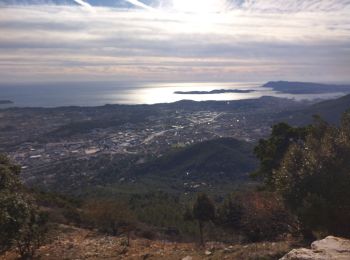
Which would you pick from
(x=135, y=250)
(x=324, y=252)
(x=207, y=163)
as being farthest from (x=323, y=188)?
(x=207, y=163)

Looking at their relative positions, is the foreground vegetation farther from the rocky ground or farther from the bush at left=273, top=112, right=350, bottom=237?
the rocky ground

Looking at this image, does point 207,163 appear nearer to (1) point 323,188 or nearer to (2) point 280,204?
(2) point 280,204

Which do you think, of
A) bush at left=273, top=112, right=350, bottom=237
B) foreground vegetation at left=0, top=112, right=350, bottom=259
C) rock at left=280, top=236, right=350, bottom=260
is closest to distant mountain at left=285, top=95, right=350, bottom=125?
foreground vegetation at left=0, top=112, right=350, bottom=259

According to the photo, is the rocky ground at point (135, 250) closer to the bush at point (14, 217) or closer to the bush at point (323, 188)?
the bush at point (14, 217)

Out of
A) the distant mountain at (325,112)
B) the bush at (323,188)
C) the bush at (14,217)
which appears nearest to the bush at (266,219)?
the bush at (323,188)

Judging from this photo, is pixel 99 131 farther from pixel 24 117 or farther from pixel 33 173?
pixel 33 173

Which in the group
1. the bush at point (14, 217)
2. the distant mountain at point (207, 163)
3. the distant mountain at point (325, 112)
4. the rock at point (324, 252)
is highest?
the rock at point (324, 252)
